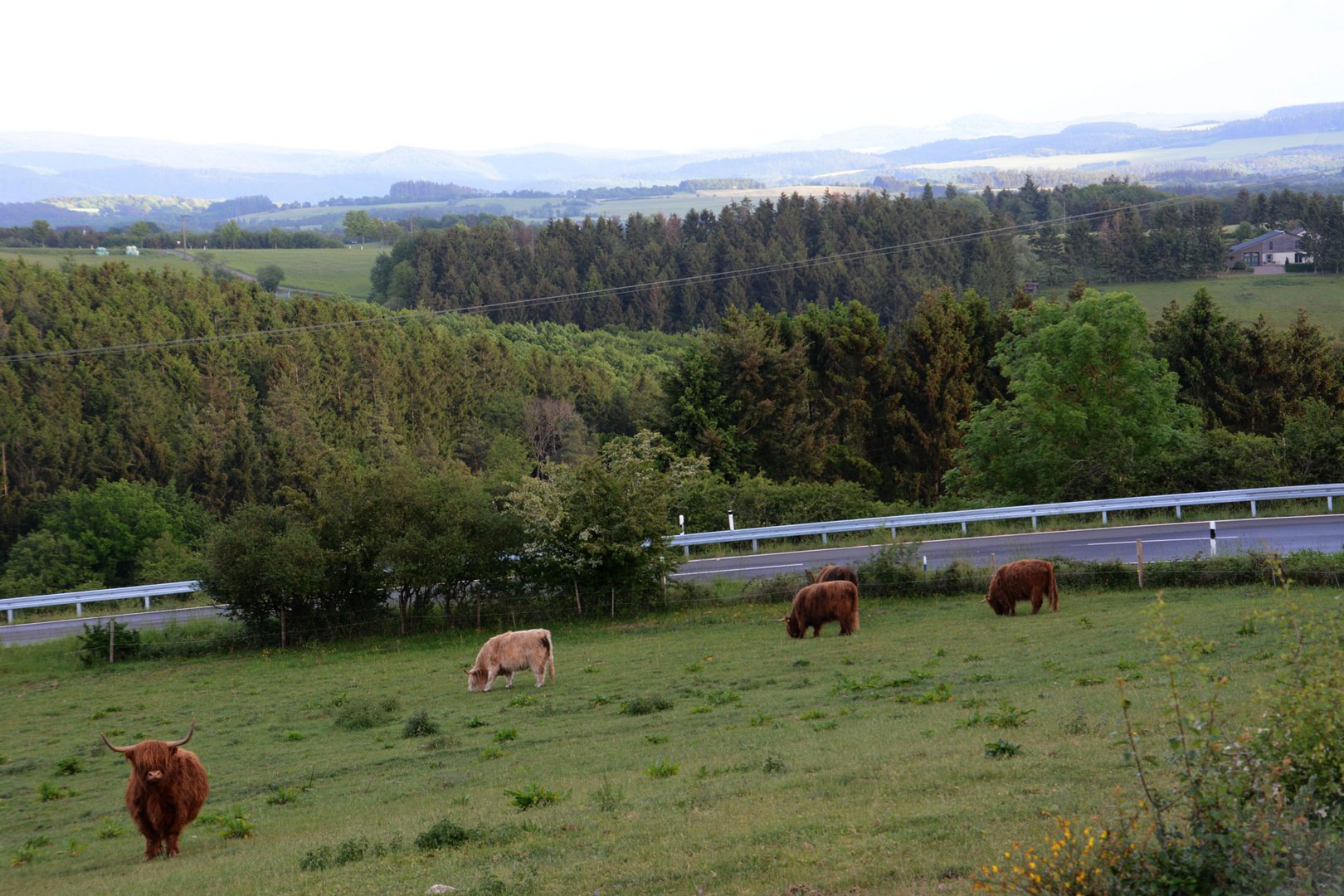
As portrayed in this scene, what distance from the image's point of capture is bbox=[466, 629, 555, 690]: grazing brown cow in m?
22.1

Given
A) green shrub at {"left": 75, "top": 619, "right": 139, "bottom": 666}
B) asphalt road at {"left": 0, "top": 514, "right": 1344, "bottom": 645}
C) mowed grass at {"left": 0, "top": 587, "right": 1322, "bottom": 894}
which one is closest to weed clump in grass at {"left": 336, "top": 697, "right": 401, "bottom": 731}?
mowed grass at {"left": 0, "top": 587, "right": 1322, "bottom": 894}

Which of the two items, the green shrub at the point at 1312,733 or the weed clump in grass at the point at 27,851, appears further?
the weed clump in grass at the point at 27,851

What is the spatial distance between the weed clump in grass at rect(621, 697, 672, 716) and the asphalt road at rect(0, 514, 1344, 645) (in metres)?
14.0

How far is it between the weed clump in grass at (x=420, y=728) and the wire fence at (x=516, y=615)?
10.8 meters

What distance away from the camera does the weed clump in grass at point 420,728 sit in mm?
18109

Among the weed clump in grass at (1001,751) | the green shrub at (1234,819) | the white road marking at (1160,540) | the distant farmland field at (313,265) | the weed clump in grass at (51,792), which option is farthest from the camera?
the distant farmland field at (313,265)

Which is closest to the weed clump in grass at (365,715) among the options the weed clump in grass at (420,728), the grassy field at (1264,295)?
the weed clump in grass at (420,728)

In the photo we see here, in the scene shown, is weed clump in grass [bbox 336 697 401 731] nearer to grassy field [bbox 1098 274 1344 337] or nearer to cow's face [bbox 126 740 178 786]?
cow's face [bbox 126 740 178 786]

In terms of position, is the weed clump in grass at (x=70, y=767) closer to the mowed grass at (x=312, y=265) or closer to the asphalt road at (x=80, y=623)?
the asphalt road at (x=80, y=623)

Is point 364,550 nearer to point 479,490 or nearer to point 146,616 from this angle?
point 479,490

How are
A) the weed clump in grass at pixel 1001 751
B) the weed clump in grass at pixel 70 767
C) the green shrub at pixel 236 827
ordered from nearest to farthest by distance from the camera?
the weed clump in grass at pixel 1001 751, the green shrub at pixel 236 827, the weed clump in grass at pixel 70 767

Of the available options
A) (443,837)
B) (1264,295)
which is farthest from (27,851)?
(1264,295)

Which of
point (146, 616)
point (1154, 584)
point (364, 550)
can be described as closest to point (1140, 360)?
point (1154, 584)

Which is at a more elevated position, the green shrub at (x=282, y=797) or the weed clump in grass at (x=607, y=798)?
the weed clump in grass at (x=607, y=798)
